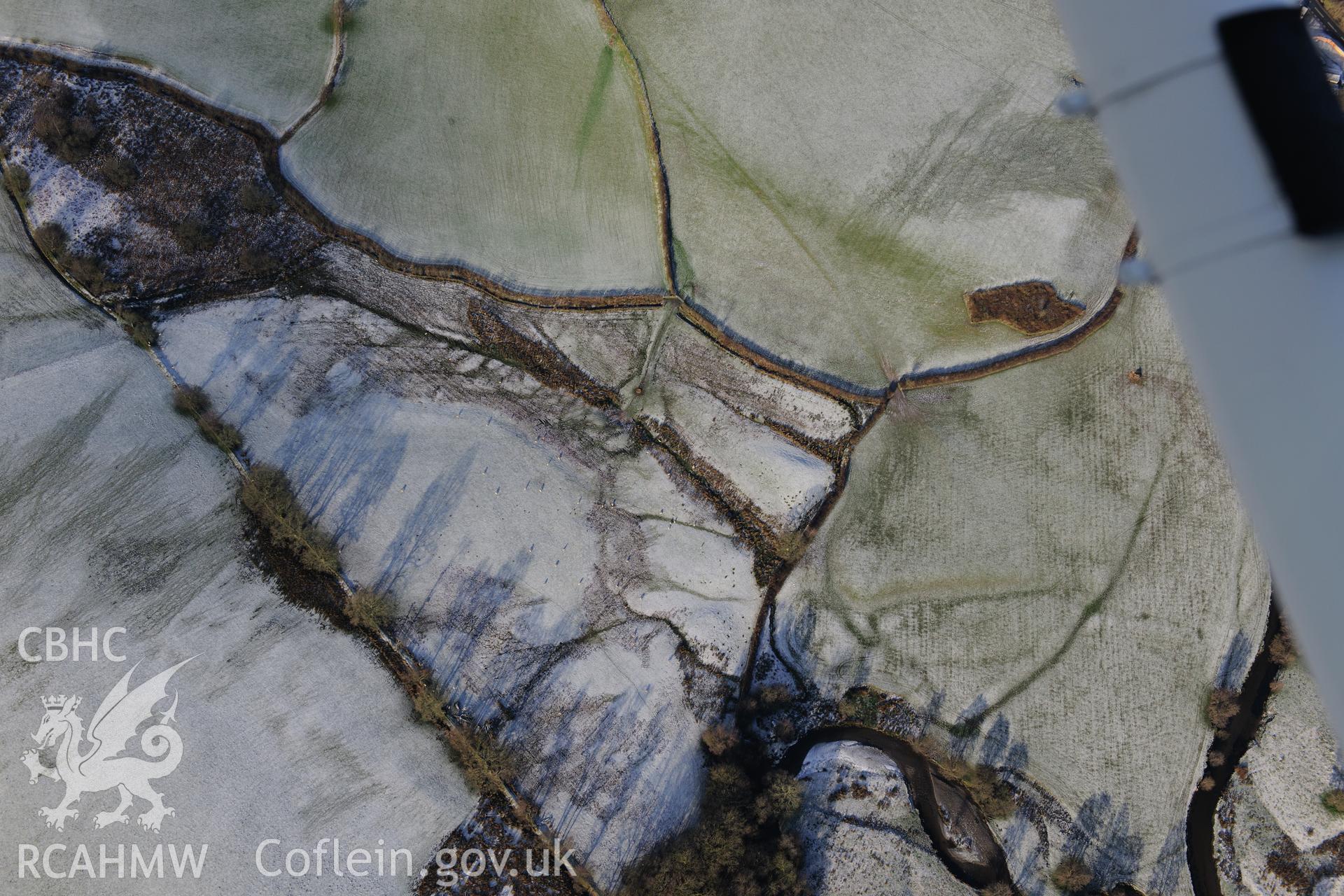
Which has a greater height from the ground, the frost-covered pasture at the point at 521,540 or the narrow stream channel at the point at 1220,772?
the frost-covered pasture at the point at 521,540

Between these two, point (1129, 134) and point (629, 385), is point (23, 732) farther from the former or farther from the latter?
point (1129, 134)

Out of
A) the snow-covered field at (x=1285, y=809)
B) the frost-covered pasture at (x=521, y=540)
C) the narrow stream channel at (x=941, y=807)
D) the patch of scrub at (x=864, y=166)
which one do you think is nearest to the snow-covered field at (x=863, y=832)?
the narrow stream channel at (x=941, y=807)

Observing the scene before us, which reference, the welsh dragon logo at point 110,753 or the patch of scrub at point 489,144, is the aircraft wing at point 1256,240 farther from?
the welsh dragon logo at point 110,753

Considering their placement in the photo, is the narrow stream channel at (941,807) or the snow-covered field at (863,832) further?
the narrow stream channel at (941,807)

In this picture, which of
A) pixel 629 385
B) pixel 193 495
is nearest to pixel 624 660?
pixel 629 385

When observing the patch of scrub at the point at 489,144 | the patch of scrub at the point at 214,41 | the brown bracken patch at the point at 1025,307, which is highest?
the patch of scrub at the point at 214,41

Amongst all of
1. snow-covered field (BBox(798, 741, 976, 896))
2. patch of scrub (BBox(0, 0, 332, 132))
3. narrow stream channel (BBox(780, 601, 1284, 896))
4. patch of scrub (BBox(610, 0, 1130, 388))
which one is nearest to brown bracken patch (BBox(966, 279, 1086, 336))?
patch of scrub (BBox(610, 0, 1130, 388))

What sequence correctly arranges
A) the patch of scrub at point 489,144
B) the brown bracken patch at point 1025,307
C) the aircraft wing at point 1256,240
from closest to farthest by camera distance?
the aircraft wing at point 1256,240, the brown bracken patch at point 1025,307, the patch of scrub at point 489,144
